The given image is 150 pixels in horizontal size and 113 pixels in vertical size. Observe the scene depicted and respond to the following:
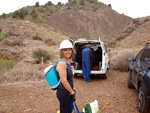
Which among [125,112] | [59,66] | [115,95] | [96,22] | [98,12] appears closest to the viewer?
[59,66]

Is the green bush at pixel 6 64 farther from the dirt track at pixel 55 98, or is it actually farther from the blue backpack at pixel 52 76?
the blue backpack at pixel 52 76

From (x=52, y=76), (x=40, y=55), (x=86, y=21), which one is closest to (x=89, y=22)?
(x=86, y=21)

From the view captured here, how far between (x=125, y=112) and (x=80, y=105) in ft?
3.95

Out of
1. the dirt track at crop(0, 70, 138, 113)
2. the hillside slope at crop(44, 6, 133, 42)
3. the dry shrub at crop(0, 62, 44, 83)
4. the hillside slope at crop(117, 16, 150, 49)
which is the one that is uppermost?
the hillside slope at crop(44, 6, 133, 42)

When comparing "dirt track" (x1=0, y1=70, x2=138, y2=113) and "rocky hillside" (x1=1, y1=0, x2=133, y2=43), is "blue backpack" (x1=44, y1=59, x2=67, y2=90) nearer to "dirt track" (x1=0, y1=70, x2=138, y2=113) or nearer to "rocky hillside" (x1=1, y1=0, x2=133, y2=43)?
"dirt track" (x1=0, y1=70, x2=138, y2=113)

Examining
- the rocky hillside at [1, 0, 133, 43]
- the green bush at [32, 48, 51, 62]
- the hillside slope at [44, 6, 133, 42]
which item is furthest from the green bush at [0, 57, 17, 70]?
the hillside slope at [44, 6, 133, 42]

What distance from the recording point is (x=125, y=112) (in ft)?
11.7

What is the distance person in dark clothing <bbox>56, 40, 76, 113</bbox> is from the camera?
2.12 meters

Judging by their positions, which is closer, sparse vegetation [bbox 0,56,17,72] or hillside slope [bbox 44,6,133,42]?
sparse vegetation [bbox 0,56,17,72]

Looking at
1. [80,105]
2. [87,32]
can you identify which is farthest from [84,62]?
[87,32]

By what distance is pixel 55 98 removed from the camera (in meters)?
4.58

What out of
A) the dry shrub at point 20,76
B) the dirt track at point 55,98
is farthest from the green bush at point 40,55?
the dirt track at point 55,98

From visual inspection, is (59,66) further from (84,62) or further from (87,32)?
(87,32)

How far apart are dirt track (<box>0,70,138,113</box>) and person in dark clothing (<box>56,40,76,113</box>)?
1624 mm
